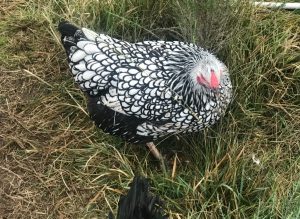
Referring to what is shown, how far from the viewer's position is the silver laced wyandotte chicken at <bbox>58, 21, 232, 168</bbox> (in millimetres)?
2641

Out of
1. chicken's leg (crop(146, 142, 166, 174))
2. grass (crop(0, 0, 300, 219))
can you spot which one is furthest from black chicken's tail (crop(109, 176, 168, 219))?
chicken's leg (crop(146, 142, 166, 174))

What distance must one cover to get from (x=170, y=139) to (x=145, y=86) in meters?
0.51

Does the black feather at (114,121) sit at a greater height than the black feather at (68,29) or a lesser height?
lesser

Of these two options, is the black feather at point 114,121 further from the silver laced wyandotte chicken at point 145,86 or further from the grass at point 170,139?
the grass at point 170,139

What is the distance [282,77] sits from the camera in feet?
10.3

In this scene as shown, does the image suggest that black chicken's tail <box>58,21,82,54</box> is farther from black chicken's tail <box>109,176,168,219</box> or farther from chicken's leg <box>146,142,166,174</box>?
black chicken's tail <box>109,176,168,219</box>

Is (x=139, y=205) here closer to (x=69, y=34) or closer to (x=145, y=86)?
(x=145, y=86)

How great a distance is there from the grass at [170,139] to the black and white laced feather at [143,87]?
0.71 ft

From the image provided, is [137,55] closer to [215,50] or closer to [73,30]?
[73,30]

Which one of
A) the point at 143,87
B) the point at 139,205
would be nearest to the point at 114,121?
the point at 143,87

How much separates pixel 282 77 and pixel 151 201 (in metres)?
1.44

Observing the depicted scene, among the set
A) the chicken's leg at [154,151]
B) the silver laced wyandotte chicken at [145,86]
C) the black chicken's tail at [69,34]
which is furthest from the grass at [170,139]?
the black chicken's tail at [69,34]

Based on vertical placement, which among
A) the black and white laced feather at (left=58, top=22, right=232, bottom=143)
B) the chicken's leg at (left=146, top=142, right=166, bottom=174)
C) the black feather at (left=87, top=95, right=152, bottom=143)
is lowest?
the chicken's leg at (left=146, top=142, right=166, bottom=174)

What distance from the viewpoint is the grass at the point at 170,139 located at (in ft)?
8.72
